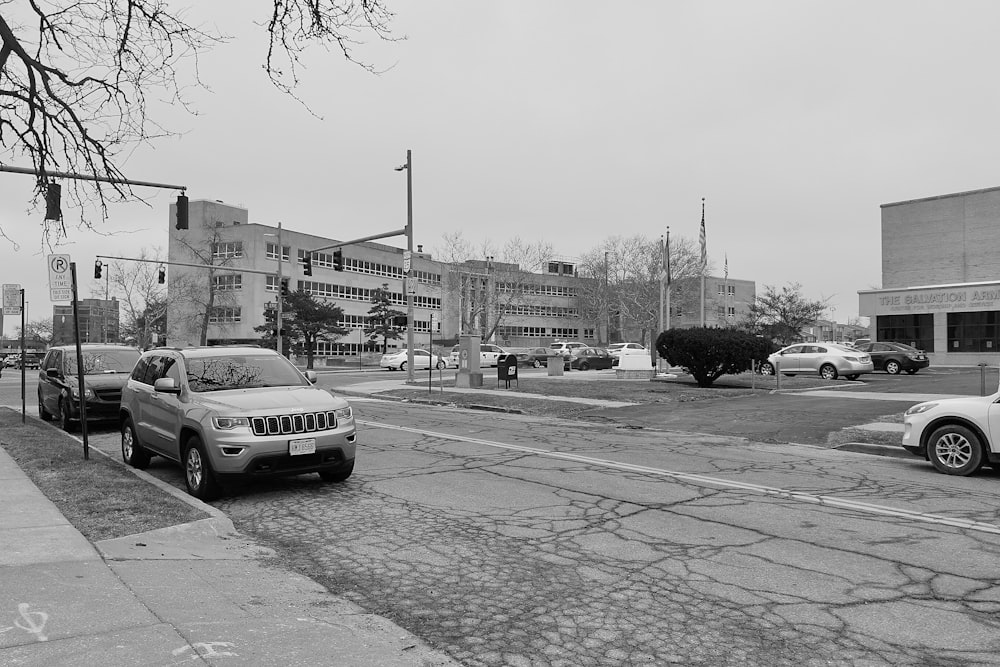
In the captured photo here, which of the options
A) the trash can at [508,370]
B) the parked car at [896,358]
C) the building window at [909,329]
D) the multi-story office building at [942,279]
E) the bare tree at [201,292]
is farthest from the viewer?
the bare tree at [201,292]

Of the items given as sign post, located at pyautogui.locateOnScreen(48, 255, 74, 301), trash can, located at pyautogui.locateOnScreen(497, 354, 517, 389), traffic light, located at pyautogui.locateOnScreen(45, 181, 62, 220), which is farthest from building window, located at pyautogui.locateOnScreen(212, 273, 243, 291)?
traffic light, located at pyautogui.locateOnScreen(45, 181, 62, 220)

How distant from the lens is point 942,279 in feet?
159

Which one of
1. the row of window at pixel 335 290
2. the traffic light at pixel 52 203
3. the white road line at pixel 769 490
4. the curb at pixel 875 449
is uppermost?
the row of window at pixel 335 290

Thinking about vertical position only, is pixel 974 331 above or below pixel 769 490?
above

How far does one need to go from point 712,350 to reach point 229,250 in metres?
59.0

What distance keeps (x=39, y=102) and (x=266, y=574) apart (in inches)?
314

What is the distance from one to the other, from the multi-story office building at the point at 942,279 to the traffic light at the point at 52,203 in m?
45.7

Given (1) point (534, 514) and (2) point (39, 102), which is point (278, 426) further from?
(2) point (39, 102)

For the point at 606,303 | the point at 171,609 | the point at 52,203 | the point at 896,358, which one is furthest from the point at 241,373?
the point at 606,303

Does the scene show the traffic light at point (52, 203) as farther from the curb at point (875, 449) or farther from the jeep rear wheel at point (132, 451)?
the curb at point (875, 449)

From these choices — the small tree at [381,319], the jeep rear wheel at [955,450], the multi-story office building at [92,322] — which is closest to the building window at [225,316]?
the small tree at [381,319]

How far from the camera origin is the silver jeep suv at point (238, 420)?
300 inches

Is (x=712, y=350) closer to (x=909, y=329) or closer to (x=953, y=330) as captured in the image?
(x=953, y=330)

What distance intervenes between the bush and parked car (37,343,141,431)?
15.5m
